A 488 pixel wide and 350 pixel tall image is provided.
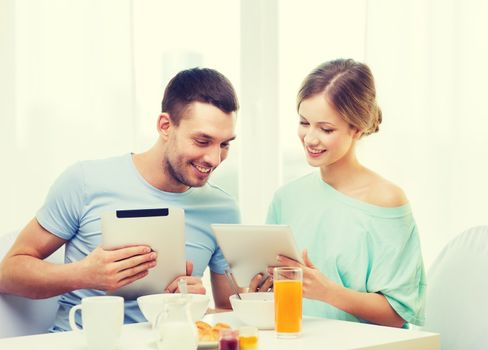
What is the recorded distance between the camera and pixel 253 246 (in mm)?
2098

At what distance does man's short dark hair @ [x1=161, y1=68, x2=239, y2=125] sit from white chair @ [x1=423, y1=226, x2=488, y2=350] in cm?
80

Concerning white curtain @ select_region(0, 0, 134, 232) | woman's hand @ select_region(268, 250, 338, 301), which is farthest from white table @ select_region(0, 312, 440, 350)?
white curtain @ select_region(0, 0, 134, 232)

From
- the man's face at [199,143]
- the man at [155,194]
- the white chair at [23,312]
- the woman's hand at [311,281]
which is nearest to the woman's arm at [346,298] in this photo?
the woman's hand at [311,281]

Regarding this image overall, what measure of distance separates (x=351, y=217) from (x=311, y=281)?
1.21 ft

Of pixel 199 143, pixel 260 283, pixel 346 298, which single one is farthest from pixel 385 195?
pixel 199 143

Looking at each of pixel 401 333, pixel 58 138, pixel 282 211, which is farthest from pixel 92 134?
pixel 401 333

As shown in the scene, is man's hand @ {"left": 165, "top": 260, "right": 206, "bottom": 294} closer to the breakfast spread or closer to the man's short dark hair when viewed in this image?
the breakfast spread

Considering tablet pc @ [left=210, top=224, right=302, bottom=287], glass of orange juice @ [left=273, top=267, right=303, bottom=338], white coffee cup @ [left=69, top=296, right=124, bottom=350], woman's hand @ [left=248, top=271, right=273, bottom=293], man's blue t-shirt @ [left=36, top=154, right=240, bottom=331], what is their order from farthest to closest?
man's blue t-shirt @ [left=36, top=154, right=240, bottom=331] → woman's hand @ [left=248, top=271, right=273, bottom=293] → tablet pc @ [left=210, top=224, right=302, bottom=287] → glass of orange juice @ [left=273, top=267, right=303, bottom=338] → white coffee cup @ [left=69, top=296, right=124, bottom=350]

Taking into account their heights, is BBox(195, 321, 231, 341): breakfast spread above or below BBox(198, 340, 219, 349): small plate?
above

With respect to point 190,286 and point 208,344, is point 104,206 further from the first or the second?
point 208,344

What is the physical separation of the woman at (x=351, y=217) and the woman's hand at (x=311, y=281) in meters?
0.08

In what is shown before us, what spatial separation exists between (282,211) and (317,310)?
1.15ft

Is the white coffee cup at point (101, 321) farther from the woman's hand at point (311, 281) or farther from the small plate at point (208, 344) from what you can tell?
the woman's hand at point (311, 281)

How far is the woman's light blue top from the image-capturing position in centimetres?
230
